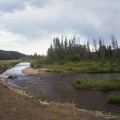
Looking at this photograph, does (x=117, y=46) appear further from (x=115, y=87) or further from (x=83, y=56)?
(x=115, y=87)

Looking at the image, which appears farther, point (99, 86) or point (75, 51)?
point (75, 51)

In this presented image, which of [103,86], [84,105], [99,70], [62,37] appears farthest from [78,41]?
[84,105]

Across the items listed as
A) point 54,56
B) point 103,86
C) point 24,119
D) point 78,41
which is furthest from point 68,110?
point 78,41

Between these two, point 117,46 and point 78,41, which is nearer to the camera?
point 117,46

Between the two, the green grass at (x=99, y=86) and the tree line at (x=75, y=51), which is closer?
the green grass at (x=99, y=86)

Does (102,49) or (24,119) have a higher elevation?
(102,49)

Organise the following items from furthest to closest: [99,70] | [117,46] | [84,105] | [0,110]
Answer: [117,46]
[99,70]
[84,105]
[0,110]

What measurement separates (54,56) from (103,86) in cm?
6898

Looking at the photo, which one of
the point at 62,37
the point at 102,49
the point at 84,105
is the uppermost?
the point at 62,37

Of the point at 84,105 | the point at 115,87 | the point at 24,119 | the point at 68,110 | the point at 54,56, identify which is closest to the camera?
the point at 24,119

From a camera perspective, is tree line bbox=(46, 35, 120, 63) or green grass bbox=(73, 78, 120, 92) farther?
tree line bbox=(46, 35, 120, 63)

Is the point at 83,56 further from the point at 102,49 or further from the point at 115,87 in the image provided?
the point at 115,87

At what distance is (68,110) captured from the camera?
12.7m

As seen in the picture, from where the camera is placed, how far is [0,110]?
464 inches
